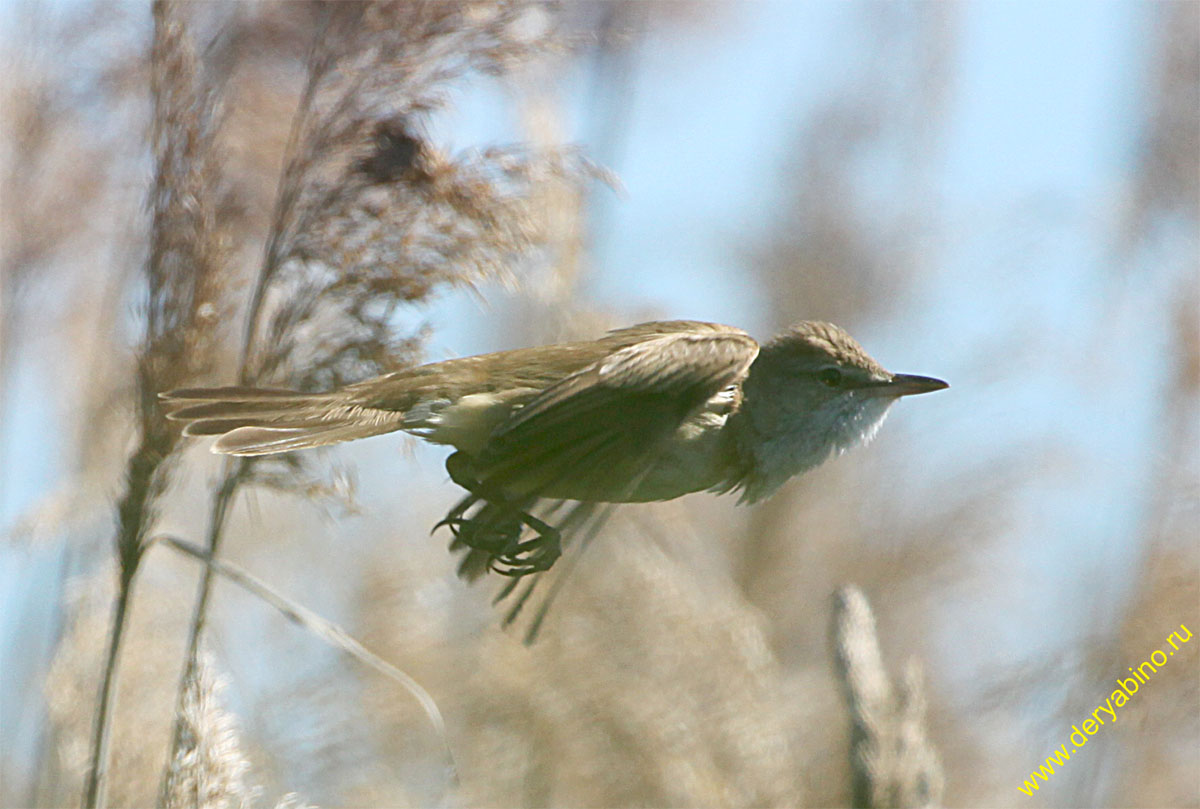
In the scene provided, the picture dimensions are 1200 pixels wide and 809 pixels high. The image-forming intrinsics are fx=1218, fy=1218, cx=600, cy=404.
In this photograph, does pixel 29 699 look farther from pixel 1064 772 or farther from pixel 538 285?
pixel 1064 772

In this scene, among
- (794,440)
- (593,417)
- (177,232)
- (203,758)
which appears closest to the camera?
(203,758)

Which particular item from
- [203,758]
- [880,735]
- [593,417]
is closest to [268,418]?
[593,417]

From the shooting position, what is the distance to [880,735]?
1.86 metres

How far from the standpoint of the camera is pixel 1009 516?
398 cm

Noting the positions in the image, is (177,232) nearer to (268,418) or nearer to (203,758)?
(268,418)

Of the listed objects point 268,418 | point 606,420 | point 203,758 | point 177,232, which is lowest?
point 203,758

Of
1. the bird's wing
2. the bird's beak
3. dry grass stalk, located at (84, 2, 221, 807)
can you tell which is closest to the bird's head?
the bird's beak

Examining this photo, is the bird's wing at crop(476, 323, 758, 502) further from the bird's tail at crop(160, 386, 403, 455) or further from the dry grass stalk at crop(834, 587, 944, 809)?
the dry grass stalk at crop(834, 587, 944, 809)

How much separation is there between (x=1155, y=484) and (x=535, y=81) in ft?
6.58

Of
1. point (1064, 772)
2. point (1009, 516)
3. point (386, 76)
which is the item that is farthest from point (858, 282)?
point (386, 76)

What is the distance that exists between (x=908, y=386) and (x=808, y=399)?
243mm

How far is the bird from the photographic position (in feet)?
7.94

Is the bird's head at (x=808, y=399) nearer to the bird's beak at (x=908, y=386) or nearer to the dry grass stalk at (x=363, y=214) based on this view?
the bird's beak at (x=908, y=386)

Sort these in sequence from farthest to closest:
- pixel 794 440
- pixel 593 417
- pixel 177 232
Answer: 1. pixel 794 440
2. pixel 593 417
3. pixel 177 232
